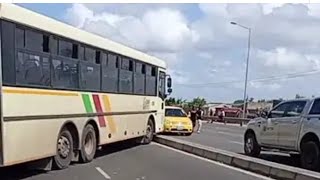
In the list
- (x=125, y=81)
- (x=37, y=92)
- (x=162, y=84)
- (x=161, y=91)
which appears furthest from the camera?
(x=162, y=84)

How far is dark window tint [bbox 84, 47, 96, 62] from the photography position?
1623 cm

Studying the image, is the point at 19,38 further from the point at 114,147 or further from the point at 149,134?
the point at 149,134

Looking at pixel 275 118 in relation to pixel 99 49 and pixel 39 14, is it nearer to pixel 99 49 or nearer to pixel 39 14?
pixel 99 49

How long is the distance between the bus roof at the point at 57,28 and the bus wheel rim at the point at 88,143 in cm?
249

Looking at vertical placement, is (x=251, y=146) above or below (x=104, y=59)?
below

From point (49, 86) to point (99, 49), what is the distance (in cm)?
379

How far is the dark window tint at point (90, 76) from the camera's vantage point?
16.0 meters

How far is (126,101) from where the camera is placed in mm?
19797

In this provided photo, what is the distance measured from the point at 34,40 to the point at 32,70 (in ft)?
2.10

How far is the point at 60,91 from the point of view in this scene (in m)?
14.3

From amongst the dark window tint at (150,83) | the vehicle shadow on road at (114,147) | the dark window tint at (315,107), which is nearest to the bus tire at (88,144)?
the vehicle shadow on road at (114,147)

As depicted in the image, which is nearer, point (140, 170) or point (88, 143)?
point (140, 170)

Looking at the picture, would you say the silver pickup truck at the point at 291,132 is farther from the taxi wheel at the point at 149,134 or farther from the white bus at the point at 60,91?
the taxi wheel at the point at 149,134

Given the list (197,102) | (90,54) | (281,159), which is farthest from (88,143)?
(197,102)
